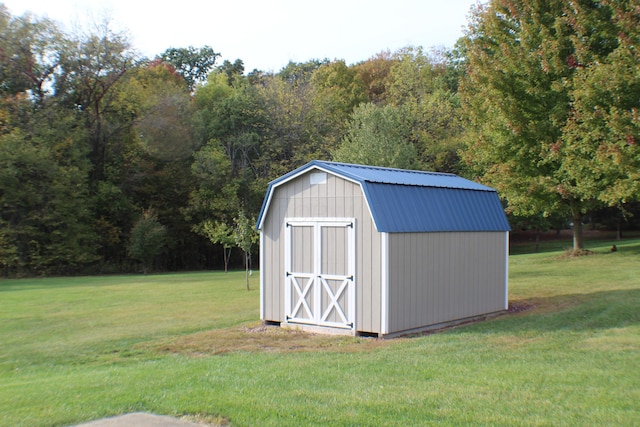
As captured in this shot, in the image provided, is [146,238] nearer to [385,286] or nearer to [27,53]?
[27,53]

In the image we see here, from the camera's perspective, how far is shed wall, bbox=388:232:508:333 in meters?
11.7

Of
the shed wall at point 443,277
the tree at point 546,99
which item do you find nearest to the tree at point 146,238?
the tree at point 546,99

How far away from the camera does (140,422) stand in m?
5.94

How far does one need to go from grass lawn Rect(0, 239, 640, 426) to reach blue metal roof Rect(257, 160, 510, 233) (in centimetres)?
214

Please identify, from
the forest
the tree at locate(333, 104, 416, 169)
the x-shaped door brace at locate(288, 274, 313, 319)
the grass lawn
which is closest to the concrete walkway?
the grass lawn

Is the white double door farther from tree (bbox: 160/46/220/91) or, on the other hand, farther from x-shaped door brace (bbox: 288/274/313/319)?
tree (bbox: 160/46/220/91)

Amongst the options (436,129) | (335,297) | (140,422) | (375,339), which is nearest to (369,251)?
(335,297)

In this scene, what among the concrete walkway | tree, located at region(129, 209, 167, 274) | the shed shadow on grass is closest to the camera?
the concrete walkway

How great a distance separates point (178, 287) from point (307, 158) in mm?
19950

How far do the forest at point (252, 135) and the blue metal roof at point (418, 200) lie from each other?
31.3ft

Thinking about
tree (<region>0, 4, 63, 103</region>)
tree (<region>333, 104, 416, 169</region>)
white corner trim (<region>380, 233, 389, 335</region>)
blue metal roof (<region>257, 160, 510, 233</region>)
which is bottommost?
white corner trim (<region>380, 233, 389, 335</region>)

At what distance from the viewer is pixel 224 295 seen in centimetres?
1914

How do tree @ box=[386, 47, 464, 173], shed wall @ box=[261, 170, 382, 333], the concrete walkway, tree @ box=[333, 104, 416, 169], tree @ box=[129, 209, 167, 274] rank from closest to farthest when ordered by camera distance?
the concrete walkway
shed wall @ box=[261, 170, 382, 333]
tree @ box=[333, 104, 416, 169]
tree @ box=[129, 209, 167, 274]
tree @ box=[386, 47, 464, 173]

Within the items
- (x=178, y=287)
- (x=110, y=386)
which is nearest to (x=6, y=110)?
(x=178, y=287)
